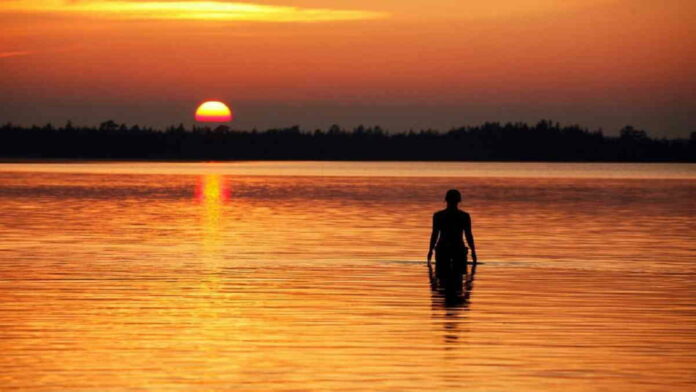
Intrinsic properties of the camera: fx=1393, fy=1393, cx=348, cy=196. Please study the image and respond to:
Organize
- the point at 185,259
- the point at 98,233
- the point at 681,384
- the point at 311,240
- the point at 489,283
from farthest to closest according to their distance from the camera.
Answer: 1. the point at 98,233
2. the point at 311,240
3. the point at 185,259
4. the point at 489,283
5. the point at 681,384

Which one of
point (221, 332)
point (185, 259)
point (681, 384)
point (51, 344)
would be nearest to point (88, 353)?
point (51, 344)

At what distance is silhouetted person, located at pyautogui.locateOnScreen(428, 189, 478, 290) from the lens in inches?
973

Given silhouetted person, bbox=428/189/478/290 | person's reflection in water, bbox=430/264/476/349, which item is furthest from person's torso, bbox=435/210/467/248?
person's reflection in water, bbox=430/264/476/349

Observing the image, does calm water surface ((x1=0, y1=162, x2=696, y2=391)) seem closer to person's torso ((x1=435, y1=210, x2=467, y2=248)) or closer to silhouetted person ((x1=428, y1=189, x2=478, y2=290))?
silhouetted person ((x1=428, y1=189, x2=478, y2=290))

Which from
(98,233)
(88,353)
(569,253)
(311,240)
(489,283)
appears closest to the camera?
(88,353)

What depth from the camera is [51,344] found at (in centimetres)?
1609

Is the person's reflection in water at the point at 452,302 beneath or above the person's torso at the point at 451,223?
beneath

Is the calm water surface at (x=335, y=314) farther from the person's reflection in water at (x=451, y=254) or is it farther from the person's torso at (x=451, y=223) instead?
the person's torso at (x=451, y=223)

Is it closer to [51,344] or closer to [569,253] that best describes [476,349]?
[51,344]

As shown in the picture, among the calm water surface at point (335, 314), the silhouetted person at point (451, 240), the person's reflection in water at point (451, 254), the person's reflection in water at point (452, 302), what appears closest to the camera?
the calm water surface at point (335, 314)

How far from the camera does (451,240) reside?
25.5 meters

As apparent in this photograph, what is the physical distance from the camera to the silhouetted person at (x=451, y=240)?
2470 centimetres

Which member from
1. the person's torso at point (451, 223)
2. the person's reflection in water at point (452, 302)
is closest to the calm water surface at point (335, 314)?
the person's reflection in water at point (452, 302)

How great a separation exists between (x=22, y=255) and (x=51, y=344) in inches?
567
